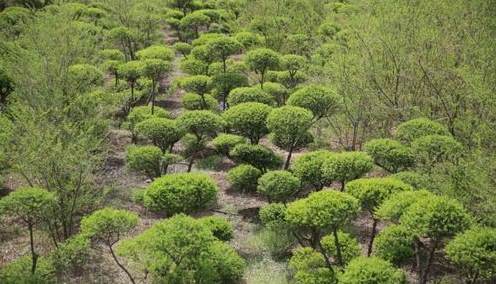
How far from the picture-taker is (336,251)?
1365cm

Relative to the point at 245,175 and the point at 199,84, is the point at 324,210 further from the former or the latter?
the point at 199,84

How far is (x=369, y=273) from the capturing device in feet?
37.1

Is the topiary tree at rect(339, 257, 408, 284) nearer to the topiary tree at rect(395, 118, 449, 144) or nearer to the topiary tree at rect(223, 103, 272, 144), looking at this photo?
the topiary tree at rect(395, 118, 449, 144)

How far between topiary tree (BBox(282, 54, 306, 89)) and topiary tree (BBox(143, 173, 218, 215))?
36.4 feet

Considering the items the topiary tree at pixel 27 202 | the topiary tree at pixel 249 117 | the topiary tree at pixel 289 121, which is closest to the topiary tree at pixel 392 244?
the topiary tree at pixel 289 121

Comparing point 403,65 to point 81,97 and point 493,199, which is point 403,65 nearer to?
point 493,199

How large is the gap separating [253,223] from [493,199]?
7.14 meters

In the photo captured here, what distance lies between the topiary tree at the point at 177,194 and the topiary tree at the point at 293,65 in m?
11.1

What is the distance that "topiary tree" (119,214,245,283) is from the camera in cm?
1127

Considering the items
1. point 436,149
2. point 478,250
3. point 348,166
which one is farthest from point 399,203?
point 436,149

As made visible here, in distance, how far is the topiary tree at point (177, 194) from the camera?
45.9ft

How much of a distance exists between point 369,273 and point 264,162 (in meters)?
7.51

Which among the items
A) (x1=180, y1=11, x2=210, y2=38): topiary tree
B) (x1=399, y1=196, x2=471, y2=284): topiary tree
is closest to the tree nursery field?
(x1=399, y1=196, x2=471, y2=284): topiary tree

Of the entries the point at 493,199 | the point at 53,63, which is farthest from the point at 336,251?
the point at 53,63
